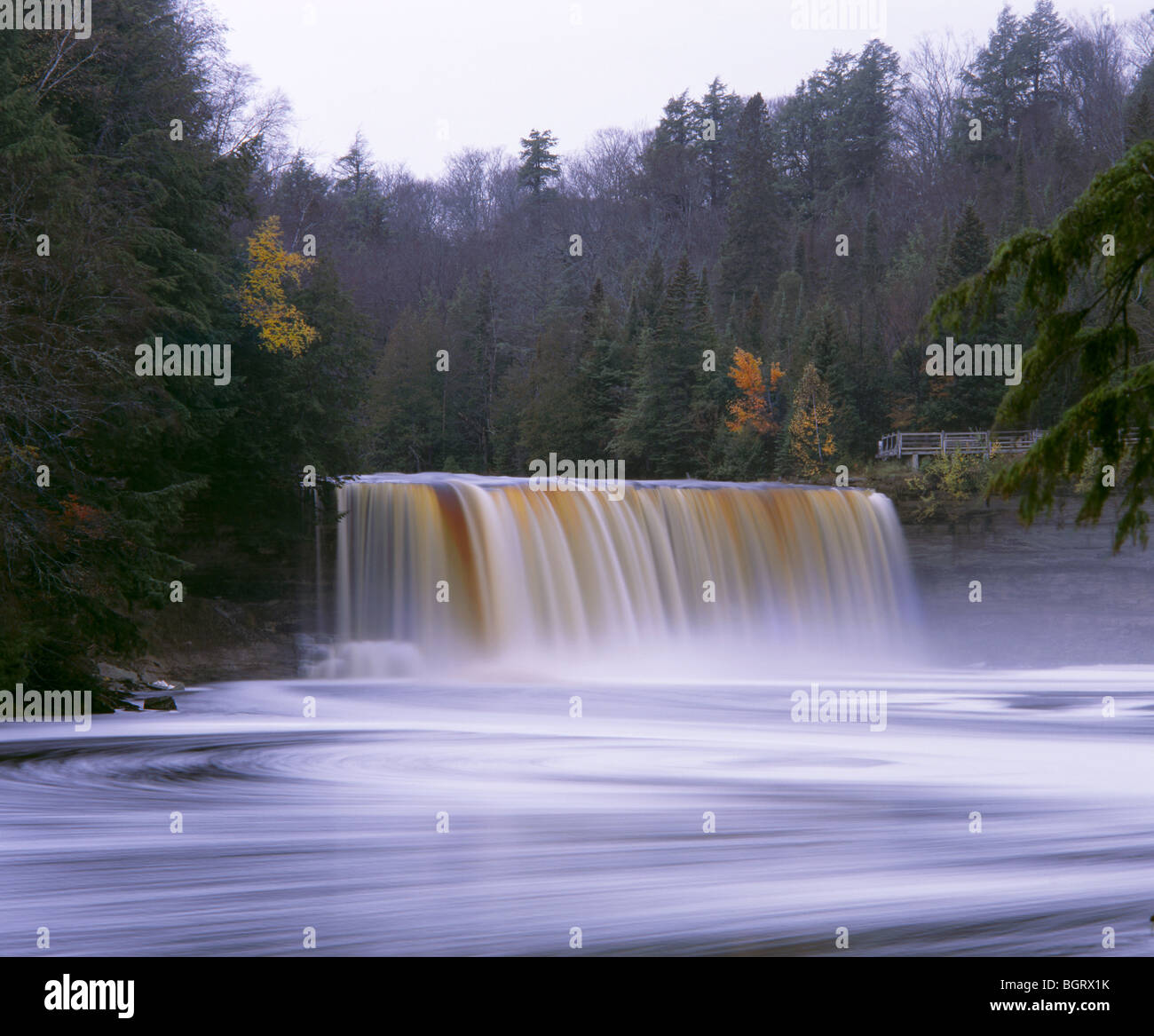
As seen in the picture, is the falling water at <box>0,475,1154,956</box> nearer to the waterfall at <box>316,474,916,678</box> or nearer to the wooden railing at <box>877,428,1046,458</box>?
the waterfall at <box>316,474,916,678</box>

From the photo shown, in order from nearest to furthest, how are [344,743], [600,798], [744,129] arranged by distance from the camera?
[600,798]
[344,743]
[744,129]

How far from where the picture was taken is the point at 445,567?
2795cm

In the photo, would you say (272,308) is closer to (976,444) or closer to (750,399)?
(976,444)

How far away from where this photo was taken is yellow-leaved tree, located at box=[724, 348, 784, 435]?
54.8 metres

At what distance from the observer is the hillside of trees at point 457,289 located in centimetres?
1841

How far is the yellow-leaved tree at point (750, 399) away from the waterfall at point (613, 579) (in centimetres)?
1841

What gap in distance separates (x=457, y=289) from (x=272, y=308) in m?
49.5

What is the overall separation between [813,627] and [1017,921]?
89.4 ft

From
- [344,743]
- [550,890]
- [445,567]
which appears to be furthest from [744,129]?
[550,890]

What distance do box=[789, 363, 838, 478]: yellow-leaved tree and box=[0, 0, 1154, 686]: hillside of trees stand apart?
112 millimetres

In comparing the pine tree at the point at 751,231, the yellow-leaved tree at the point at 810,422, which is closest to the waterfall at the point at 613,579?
the yellow-leaved tree at the point at 810,422

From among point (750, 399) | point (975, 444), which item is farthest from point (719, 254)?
point (975, 444)

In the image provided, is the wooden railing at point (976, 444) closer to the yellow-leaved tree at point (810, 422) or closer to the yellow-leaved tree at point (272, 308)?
the yellow-leaved tree at point (810, 422)
